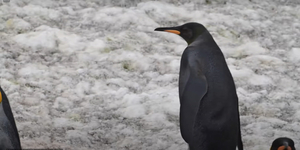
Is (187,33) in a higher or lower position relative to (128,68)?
higher

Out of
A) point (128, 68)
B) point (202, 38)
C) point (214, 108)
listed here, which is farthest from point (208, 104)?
point (128, 68)

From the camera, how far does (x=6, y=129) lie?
8.37ft

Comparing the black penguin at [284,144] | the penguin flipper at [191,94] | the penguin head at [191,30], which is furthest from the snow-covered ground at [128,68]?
the penguin head at [191,30]

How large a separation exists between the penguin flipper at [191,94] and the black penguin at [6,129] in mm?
887

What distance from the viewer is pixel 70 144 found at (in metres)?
3.26

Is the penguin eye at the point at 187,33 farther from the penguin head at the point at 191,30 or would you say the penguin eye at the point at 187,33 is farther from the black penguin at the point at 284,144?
the black penguin at the point at 284,144

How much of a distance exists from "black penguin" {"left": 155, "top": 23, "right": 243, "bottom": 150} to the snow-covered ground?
0.60m

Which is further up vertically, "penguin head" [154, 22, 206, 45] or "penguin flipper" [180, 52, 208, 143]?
"penguin head" [154, 22, 206, 45]

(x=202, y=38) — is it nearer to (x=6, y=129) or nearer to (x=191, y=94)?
(x=191, y=94)

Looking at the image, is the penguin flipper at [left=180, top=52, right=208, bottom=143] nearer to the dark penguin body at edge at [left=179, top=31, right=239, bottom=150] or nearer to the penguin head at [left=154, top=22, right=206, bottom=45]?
the dark penguin body at edge at [left=179, top=31, right=239, bottom=150]

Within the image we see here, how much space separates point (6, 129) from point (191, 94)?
96 cm

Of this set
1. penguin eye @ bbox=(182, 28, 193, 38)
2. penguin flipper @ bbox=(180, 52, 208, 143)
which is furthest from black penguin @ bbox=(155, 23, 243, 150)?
penguin eye @ bbox=(182, 28, 193, 38)

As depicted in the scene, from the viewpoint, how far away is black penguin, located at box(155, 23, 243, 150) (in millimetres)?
2645

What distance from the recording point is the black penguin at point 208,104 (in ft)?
8.68
